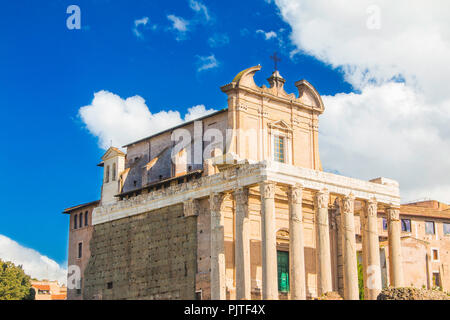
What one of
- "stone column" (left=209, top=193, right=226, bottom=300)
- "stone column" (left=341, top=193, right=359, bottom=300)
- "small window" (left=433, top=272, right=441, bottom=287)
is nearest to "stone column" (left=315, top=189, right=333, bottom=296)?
"stone column" (left=341, top=193, right=359, bottom=300)

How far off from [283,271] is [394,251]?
6.81m

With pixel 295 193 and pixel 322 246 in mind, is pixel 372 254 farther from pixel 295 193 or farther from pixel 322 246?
pixel 295 193

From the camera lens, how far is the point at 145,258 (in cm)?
4291

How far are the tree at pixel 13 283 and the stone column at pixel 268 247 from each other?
128 feet

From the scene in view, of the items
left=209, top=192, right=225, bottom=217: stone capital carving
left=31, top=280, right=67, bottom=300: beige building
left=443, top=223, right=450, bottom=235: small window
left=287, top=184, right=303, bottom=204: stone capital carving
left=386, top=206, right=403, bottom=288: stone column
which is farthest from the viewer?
left=31, top=280, right=67, bottom=300: beige building

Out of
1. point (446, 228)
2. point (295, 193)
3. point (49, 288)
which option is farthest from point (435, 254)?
point (49, 288)

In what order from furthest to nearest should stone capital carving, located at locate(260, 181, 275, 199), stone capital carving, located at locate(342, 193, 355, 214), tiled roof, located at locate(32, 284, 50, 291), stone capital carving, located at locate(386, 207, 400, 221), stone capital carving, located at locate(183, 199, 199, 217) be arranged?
1. tiled roof, located at locate(32, 284, 50, 291)
2. stone capital carving, located at locate(386, 207, 400, 221)
3. stone capital carving, located at locate(183, 199, 199, 217)
4. stone capital carving, located at locate(342, 193, 355, 214)
5. stone capital carving, located at locate(260, 181, 275, 199)

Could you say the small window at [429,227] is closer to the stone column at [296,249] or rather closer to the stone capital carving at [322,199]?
the stone capital carving at [322,199]

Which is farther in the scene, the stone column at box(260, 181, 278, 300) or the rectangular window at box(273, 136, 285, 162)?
the rectangular window at box(273, 136, 285, 162)

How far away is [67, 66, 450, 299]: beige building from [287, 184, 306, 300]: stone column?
0.06 m

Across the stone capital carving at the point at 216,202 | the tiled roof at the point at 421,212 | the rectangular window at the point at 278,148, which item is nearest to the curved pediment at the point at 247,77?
the rectangular window at the point at 278,148

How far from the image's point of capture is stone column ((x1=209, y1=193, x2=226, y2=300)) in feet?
122

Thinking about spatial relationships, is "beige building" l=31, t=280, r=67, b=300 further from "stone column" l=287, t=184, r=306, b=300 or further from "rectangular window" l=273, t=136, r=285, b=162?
"stone column" l=287, t=184, r=306, b=300

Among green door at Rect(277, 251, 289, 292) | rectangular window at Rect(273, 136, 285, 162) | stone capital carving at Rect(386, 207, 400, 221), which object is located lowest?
green door at Rect(277, 251, 289, 292)
